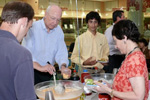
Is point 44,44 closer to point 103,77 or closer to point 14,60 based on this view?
point 103,77

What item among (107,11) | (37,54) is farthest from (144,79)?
(107,11)

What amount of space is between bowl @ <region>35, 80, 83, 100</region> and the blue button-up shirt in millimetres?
574

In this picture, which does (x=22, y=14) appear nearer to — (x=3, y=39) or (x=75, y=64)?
(x=3, y=39)

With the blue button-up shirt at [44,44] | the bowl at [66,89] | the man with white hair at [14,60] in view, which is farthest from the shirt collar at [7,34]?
the blue button-up shirt at [44,44]

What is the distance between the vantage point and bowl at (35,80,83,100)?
1151mm

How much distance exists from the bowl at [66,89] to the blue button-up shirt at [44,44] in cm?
57

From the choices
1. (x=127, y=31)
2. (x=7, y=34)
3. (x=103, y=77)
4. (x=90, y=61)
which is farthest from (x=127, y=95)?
(x=90, y=61)

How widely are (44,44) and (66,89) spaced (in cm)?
80

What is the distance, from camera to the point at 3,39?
80 cm

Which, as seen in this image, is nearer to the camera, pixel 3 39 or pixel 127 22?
pixel 3 39

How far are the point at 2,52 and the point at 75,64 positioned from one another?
61.8 inches

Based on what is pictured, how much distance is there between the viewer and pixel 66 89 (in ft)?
4.32

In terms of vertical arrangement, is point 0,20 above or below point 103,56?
above

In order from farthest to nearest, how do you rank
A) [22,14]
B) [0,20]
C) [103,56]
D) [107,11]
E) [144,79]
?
[107,11] → [103,56] → [144,79] → [0,20] → [22,14]
